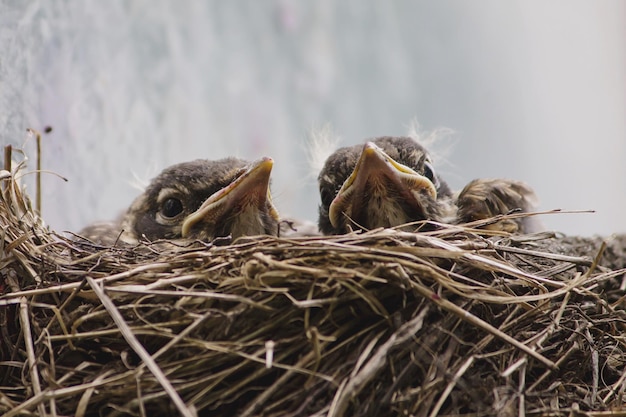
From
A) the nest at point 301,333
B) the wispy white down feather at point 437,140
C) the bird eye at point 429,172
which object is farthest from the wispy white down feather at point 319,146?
the nest at point 301,333

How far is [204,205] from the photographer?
1.65 meters

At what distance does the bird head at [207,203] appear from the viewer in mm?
1598

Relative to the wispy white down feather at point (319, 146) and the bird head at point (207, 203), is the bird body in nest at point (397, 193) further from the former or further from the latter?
the wispy white down feather at point (319, 146)

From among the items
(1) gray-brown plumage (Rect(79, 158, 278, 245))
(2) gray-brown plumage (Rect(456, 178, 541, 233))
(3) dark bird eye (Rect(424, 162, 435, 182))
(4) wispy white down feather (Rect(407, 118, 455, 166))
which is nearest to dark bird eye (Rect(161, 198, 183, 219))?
(1) gray-brown plumage (Rect(79, 158, 278, 245))

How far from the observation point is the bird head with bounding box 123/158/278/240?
1.60 meters

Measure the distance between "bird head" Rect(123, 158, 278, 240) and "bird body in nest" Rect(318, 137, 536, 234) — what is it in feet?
0.65

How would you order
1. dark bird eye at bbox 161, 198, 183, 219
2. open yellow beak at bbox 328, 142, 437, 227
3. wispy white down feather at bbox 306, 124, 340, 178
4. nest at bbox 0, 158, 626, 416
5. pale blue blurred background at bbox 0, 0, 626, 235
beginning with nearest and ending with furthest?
1. nest at bbox 0, 158, 626, 416
2. open yellow beak at bbox 328, 142, 437, 227
3. dark bird eye at bbox 161, 198, 183, 219
4. wispy white down feather at bbox 306, 124, 340, 178
5. pale blue blurred background at bbox 0, 0, 626, 235

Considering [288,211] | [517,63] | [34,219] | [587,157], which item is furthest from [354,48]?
[34,219]

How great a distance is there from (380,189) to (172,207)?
0.60 meters

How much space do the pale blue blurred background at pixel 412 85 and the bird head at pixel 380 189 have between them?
78 cm

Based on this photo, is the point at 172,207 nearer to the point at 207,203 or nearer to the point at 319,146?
the point at 207,203

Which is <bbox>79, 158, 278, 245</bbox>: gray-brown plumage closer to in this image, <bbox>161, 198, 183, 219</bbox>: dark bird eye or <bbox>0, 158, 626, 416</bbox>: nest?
<bbox>161, 198, 183, 219</bbox>: dark bird eye

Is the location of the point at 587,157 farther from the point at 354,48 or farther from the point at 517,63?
the point at 354,48

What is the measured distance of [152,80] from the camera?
2.46 m
